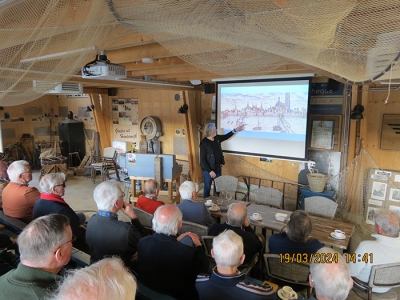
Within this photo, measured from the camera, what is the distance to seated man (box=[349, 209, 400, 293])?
7.56ft

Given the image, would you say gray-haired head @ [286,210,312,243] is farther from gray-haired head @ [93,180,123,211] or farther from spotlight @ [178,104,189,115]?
spotlight @ [178,104,189,115]

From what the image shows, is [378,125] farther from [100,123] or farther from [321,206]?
[100,123]

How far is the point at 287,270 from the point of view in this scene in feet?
7.43

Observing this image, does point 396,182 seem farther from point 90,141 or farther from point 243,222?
point 90,141

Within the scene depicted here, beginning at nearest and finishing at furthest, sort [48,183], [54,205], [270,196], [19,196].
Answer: [54,205] → [48,183] → [19,196] → [270,196]

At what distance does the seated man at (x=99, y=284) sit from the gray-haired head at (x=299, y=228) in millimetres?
1625

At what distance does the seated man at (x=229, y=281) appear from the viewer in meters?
1.56

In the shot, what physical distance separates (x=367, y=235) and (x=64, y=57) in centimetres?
484

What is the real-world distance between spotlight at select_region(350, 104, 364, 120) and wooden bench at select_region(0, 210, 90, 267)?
421 centimetres

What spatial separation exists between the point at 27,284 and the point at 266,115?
15.3ft

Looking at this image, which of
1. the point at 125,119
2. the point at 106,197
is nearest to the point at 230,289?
the point at 106,197

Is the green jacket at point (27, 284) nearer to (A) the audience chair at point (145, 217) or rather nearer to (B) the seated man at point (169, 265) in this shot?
(B) the seated man at point (169, 265)

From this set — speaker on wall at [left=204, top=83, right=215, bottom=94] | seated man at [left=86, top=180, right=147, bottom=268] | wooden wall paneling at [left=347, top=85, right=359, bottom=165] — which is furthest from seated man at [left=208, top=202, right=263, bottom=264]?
speaker on wall at [left=204, top=83, right=215, bottom=94]

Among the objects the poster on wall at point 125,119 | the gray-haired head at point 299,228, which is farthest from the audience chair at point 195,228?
the poster on wall at point 125,119
